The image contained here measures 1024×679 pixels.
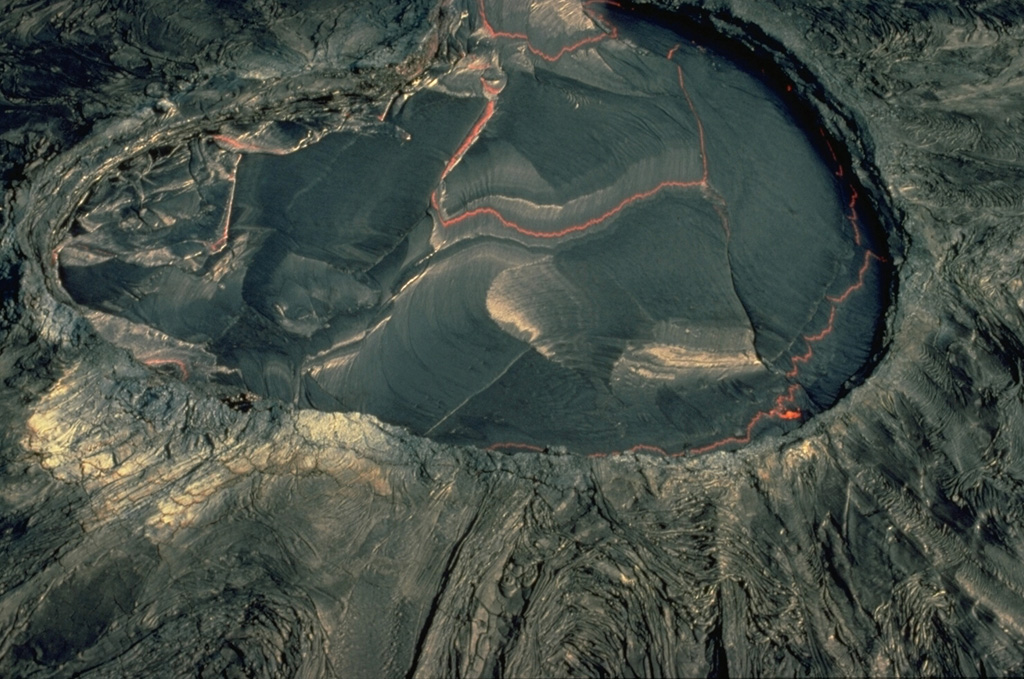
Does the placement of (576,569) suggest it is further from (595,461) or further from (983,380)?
(983,380)

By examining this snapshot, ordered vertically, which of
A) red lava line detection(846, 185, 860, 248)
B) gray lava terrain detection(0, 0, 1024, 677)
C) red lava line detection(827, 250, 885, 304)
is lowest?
gray lava terrain detection(0, 0, 1024, 677)

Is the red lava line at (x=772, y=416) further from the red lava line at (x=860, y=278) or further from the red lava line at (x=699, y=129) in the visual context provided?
the red lava line at (x=699, y=129)

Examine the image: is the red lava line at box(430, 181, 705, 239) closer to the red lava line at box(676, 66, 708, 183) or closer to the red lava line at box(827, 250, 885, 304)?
the red lava line at box(676, 66, 708, 183)

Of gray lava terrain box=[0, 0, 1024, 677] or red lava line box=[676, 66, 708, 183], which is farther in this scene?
red lava line box=[676, 66, 708, 183]

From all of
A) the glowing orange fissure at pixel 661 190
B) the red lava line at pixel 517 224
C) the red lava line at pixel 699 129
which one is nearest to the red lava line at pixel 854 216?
the glowing orange fissure at pixel 661 190

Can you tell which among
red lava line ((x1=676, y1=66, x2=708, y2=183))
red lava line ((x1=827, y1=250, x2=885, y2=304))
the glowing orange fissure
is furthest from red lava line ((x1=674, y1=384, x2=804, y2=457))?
red lava line ((x1=676, y1=66, x2=708, y2=183))

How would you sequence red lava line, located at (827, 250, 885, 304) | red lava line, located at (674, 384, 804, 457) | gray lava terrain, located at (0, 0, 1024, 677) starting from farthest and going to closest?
red lava line, located at (827, 250, 885, 304)
red lava line, located at (674, 384, 804, 457)
gray lava terrain, located at (0, 0, 1024, 677)

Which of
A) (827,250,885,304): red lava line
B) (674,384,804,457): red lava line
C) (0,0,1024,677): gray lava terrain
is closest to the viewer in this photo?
(0,0,1024,677): gray lava terrain
